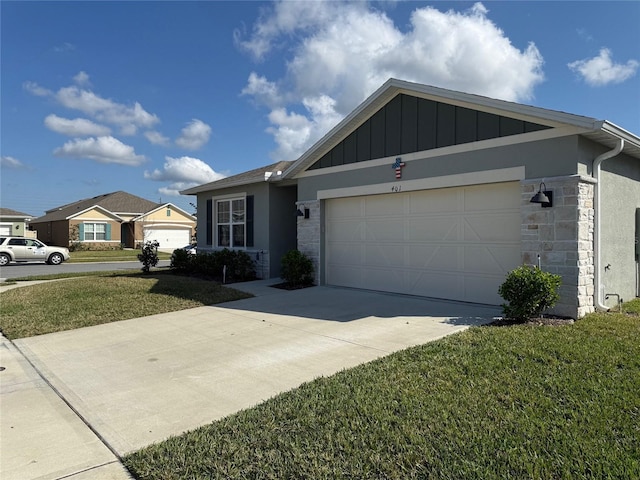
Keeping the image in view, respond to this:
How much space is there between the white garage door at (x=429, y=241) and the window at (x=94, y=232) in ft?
103

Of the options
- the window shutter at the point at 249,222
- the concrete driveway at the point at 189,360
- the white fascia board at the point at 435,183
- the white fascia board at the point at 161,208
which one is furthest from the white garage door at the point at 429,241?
the white fascia board at the point at 161,208

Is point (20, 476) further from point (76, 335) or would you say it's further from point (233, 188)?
point (233, 188)

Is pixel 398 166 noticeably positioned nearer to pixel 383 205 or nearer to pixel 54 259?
pixel 383 205

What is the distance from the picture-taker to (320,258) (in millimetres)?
11664

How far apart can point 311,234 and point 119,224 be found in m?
32.0

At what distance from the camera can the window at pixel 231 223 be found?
14.9 m

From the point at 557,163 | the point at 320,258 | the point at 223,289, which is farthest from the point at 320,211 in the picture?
the point at 557,163

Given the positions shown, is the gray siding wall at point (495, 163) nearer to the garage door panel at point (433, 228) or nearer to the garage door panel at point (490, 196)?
the garage door panel at point (490, 196)

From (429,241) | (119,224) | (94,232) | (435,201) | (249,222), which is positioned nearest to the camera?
(435,201)

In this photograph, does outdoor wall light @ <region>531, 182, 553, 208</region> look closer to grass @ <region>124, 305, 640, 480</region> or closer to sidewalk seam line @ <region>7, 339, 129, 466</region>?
grass @ <region>124, 305, 640, 480</region>

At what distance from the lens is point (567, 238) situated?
6.94 meters

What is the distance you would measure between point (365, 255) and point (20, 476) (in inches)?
337

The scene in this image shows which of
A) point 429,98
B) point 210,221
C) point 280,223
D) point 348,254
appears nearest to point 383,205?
point 348,254

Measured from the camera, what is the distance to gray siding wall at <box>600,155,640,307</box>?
7.86 meters
